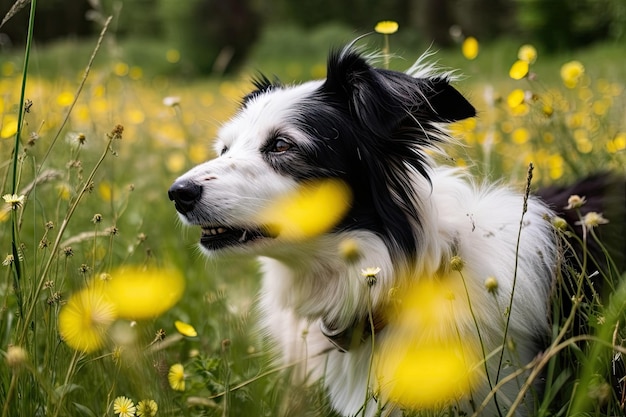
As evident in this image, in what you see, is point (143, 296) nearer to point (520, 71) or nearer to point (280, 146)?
point (280, 146)

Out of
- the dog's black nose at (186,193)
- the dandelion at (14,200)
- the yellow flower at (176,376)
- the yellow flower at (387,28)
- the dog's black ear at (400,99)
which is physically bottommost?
the yellow flower at (176,376)

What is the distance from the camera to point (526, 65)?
93.5 inches

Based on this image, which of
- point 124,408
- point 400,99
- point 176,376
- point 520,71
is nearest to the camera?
point 124,408

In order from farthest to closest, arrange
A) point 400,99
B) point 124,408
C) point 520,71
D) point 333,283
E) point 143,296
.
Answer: point 520,71, point 333,283, point 400,99, point 124,408, point 143,296

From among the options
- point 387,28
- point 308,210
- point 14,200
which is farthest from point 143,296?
point 387,28

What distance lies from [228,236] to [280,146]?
340 mm

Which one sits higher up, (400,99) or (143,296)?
(400,99)

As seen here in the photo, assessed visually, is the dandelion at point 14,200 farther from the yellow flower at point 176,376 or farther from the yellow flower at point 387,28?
the yellow flower at point 387,28

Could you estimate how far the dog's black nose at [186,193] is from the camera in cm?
192

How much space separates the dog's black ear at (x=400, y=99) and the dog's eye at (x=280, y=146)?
9.5 inches

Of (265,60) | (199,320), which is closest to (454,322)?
(199,320)

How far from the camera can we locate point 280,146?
2148mm

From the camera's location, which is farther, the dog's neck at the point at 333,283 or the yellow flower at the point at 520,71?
the yellow flower at the point at 520,71

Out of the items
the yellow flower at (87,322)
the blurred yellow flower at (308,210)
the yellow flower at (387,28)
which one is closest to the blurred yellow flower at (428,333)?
the blurred yellow flower at (308,210)
